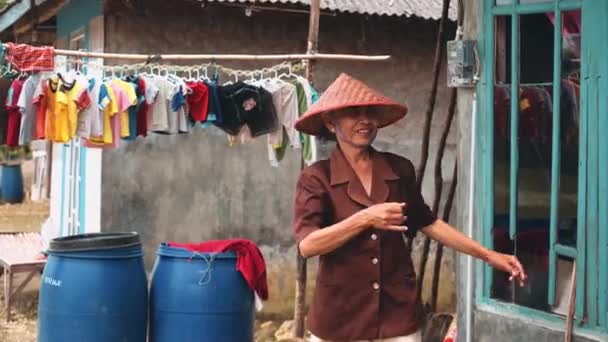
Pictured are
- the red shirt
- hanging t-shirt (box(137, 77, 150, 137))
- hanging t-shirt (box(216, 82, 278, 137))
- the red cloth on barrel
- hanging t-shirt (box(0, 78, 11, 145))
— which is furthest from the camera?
hanging t-shirt (box(216, 82, 278, 137))

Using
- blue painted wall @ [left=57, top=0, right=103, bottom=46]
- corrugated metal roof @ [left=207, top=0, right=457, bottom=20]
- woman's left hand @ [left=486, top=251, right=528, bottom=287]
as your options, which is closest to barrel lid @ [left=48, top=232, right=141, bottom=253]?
woman's left hand @ [left=486, top=251, right=528, bottom=287]

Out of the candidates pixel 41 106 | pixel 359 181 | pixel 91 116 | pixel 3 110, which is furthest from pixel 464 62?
pixel 3 110

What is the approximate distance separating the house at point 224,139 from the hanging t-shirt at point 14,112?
7.10 ft

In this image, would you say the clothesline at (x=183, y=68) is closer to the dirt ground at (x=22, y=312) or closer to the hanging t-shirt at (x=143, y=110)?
the hanging t-shirt at (x=143, y=110)

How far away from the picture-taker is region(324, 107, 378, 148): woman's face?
3.51 m

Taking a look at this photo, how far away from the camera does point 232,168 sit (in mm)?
8898

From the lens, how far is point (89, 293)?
5395mm

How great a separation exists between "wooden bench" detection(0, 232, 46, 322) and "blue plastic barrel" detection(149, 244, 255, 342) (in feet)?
12.2

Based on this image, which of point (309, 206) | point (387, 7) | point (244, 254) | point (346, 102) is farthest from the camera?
point (387, 7)

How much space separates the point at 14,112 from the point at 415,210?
3545mm

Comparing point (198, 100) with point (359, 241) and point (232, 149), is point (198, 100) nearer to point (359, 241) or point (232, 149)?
point (232, 149)

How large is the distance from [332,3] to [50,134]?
3.32 meters

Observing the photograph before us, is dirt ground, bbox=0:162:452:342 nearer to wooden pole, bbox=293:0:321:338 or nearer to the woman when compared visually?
wooden pole, bbox=293:0:321:338

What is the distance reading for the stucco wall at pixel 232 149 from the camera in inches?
332
